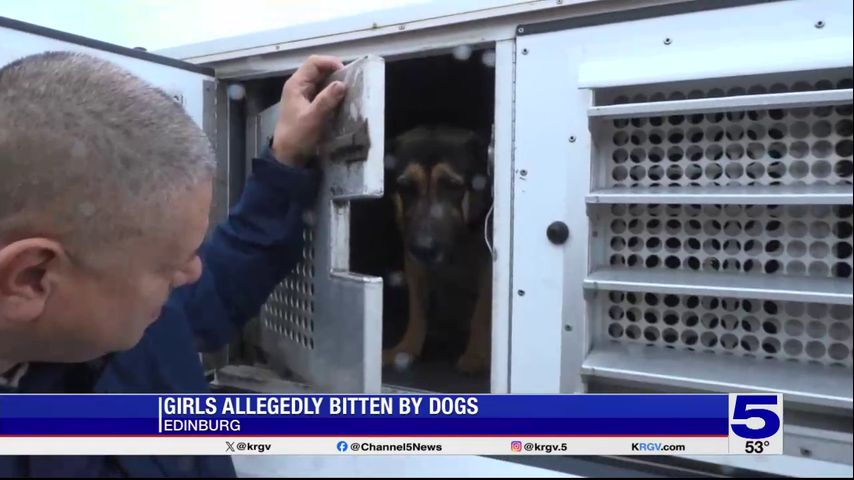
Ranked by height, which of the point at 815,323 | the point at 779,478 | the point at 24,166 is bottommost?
the point at 779,478

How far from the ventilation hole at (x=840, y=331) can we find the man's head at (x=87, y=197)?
64 centimetres

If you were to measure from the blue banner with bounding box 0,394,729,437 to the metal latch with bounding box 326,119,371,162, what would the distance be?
0.91 feet

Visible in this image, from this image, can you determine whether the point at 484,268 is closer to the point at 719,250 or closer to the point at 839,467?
the point at 719,250

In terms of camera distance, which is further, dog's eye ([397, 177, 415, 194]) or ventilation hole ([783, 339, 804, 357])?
dog's eye ([397, 177, 415, 194])

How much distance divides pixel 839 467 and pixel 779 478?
0.06m

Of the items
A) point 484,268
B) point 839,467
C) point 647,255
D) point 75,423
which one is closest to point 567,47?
point 647,255

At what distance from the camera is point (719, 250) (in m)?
0.65

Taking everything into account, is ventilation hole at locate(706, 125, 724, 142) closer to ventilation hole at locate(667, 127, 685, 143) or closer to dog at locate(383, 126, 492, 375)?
ventilation hole at locate(667, 127, 685, 143)

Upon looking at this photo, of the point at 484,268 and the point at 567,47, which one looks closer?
the point at 567,47

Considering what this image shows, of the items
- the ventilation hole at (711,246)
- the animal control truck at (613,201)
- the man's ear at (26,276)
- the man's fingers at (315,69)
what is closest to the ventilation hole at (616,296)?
the animal control truck at (613,201)

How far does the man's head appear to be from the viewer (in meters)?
0.49

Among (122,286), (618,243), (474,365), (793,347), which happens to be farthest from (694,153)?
(122,286)

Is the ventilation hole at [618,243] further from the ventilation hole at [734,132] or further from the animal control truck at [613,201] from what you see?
the ventilation hole at [734,132]

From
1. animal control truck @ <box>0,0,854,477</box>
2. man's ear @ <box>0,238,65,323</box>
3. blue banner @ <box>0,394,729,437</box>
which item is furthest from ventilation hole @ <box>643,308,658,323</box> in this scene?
man's ear @ <box>0,238,65,323</box>
